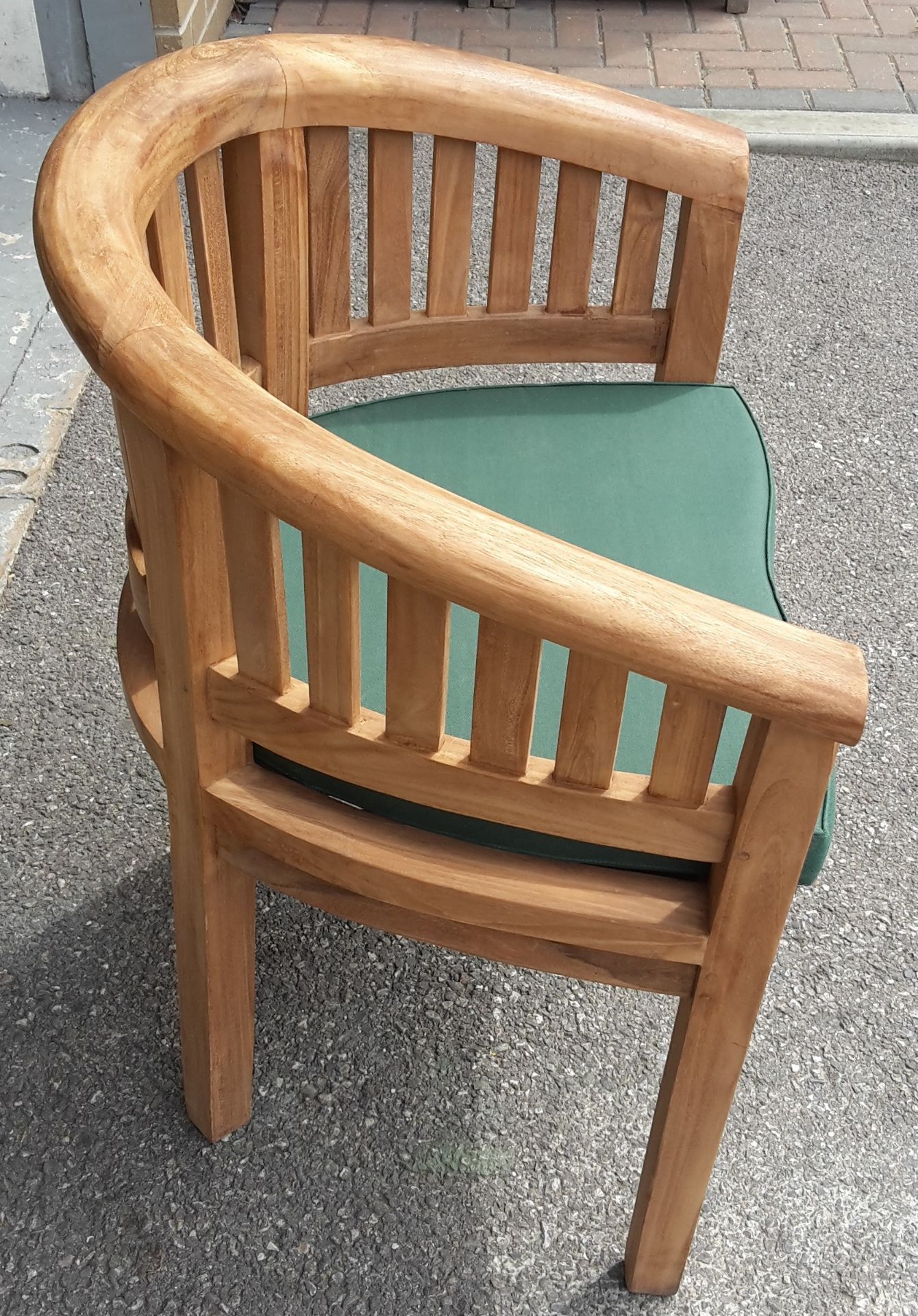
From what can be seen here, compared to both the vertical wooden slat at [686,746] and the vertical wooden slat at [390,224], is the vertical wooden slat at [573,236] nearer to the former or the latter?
the vertical wooden slat at [390,224]

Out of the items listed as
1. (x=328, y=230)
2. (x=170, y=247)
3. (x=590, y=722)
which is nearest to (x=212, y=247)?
(x=170, y=247)

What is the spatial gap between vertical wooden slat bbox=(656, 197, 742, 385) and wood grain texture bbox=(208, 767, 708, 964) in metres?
0.68

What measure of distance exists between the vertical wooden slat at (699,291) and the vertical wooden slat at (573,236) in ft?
0.31

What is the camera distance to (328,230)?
145cm

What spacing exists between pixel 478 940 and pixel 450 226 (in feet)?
2.52

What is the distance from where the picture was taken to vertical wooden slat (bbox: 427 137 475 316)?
1.44 metres

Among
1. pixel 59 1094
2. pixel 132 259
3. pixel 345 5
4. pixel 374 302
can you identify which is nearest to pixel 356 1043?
pixel 59 1094

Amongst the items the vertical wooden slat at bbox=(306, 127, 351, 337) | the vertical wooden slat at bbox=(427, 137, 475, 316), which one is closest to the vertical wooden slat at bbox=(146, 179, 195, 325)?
the vertical wooden slat at bbox=(306, 127, 351, 337)

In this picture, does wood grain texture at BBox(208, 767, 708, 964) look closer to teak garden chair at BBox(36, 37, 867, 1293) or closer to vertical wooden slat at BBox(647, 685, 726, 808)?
Result: teak garden chair at BBox(36, 37, 867, 1293)

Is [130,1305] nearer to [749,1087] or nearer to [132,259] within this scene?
[749,1087]

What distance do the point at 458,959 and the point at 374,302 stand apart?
0.81 meters

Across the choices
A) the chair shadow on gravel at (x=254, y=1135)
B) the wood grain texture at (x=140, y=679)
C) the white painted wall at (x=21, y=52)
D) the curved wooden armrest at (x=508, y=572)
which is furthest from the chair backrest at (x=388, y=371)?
the white painted wall at (x=21, y=52)

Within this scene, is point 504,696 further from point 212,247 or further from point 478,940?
point 212,247

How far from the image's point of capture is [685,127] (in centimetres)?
144
